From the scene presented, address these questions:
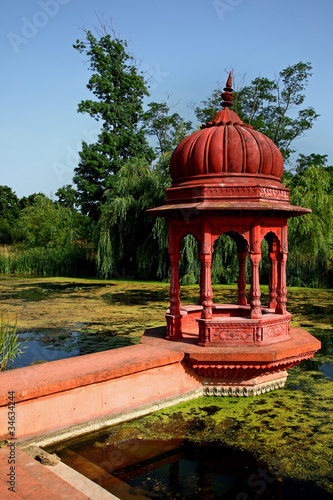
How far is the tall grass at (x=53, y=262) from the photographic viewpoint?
1980cm

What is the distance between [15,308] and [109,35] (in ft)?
65.9

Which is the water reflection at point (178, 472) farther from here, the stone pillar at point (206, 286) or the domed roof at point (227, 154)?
the domed roof at point (227, 154)

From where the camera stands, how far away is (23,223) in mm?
29891

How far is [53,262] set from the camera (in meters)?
20.3

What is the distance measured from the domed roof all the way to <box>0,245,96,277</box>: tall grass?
1416 centimetres

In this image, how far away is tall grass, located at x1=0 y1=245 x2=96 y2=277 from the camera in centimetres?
1980

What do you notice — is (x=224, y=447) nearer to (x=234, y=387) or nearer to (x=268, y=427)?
(x=268, y=427)

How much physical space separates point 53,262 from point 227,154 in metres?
15.6

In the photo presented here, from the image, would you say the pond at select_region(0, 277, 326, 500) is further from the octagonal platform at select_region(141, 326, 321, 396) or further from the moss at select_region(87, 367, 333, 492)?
the octagonal platform at select_region(141, 326, 321, 396)

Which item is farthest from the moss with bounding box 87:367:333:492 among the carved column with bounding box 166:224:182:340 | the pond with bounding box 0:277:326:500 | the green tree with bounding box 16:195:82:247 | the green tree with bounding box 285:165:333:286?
the green tree with bounding box 16:195:82:247

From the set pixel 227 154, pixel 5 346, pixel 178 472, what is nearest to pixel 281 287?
pixel 227 154

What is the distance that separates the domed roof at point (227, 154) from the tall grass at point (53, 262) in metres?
14.2

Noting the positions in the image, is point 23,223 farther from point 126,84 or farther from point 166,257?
point 166,257
